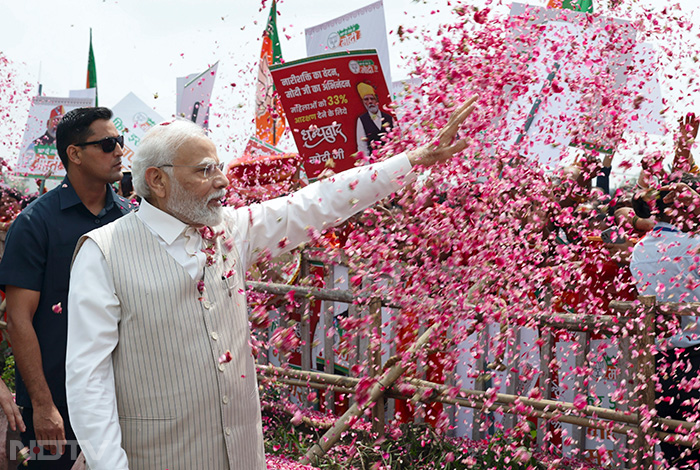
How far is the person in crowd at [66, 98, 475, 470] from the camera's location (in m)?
2.00

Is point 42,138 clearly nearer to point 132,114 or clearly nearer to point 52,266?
point 132,114

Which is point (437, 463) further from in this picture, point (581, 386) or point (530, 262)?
point (530, 262)

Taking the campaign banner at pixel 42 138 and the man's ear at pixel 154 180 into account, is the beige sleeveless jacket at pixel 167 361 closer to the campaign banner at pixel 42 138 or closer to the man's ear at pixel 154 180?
the man's ear at pixel 154 180

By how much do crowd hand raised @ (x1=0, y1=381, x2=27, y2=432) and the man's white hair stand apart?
111 centimetres

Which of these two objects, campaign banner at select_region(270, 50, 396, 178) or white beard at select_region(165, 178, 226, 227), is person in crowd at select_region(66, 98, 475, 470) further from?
campaign banner at select_region(270, 50, 396, 178)

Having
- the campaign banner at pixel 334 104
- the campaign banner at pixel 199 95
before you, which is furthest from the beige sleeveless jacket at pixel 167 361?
the campaign banner at pixel 199 95

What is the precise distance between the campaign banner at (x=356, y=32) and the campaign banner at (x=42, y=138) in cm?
565

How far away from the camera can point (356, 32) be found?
5.69 m

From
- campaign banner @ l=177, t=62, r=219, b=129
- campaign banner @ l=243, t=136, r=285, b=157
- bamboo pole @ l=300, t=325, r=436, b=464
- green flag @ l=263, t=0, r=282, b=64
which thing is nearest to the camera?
bamboo pole @ l=300, t=325, r=436, b=464

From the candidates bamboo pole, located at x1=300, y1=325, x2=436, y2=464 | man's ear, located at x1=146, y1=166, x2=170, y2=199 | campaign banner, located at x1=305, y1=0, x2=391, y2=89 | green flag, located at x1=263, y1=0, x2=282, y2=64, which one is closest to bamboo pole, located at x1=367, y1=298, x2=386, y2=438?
bamboo pole, located at x1=300, y1=325, x2=436, y2=464

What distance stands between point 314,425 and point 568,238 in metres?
2.24

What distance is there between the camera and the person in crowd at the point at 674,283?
3.26m

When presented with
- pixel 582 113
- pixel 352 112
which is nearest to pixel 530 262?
pixel 582 113

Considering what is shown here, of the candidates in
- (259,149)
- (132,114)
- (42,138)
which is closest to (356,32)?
(259,149)
